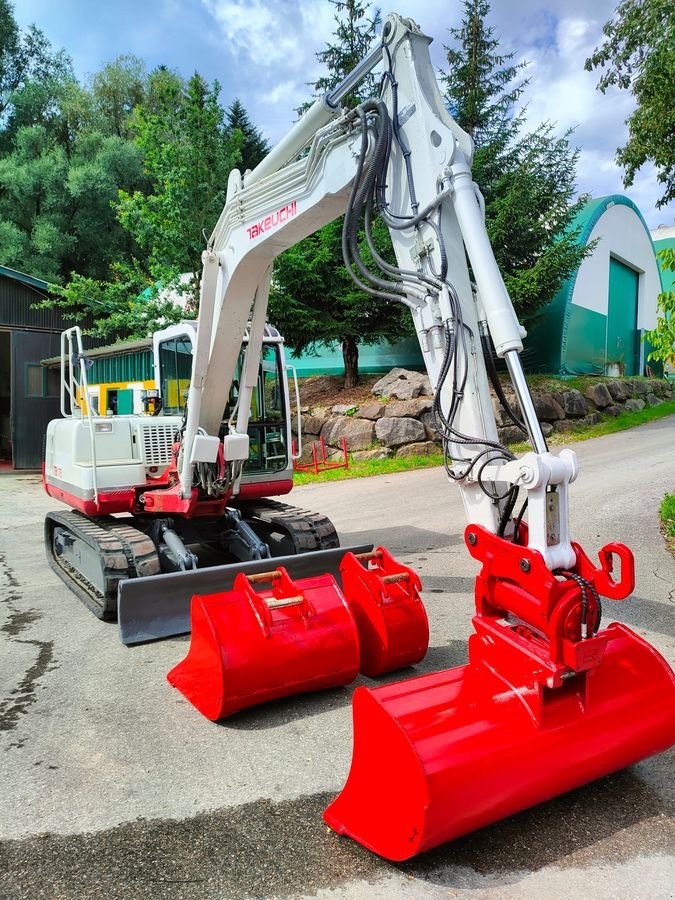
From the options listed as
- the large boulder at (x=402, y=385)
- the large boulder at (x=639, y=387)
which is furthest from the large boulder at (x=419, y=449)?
the large boulder at (x=639, y=387)

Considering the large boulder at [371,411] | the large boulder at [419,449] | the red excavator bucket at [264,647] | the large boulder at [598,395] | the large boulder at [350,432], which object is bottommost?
the red excavator bucket at [264,647]

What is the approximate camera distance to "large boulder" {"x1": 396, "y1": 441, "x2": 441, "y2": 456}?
Answer: 15.7 metres

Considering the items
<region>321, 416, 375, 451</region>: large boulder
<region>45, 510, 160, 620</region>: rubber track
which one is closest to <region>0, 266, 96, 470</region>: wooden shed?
<region>321, 416, 375, 451</region>: large boulder

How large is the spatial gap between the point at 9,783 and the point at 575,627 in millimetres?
2753

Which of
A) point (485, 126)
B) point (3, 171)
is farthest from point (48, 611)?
point (3, 171)

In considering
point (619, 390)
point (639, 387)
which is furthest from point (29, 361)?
point (639, 387)

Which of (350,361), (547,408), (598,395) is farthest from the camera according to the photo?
(598,395)

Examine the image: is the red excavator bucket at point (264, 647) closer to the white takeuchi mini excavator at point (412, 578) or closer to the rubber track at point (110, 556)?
the white takeuchi mini excavator at point (412, 578)

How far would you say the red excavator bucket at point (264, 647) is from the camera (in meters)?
3.79

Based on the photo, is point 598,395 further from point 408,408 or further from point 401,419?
point 401,419

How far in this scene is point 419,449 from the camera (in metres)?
15.8

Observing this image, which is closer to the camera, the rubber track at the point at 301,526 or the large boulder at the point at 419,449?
the rubber track at the point at 301,526

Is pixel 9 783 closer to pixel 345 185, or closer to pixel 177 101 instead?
pixel 345 185

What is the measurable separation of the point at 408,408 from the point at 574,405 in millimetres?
5369
